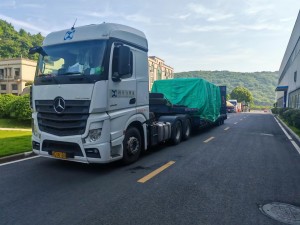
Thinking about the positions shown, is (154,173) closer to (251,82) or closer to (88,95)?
(88,95)

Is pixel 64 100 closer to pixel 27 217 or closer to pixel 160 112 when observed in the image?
pixel 27 217

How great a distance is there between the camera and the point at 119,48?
19.2 feet

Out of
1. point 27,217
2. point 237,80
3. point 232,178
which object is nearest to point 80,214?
point 27,217

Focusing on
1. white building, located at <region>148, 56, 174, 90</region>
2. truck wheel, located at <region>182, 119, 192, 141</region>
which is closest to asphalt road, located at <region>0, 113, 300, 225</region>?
truck wheel, located at <region>182, 119, 192, 141</region>

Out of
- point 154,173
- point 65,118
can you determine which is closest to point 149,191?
point 154,173

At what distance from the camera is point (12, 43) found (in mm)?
87125

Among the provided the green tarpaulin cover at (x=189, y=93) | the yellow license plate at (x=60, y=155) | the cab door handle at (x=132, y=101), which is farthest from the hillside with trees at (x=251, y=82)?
the yellow license plate at (x=60, y=155)

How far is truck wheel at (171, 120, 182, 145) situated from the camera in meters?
9.82

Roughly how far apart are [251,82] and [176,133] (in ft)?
624

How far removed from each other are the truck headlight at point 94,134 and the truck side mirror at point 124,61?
1.45m

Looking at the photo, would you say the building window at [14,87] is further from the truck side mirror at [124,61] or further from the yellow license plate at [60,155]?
the truck side mirror at [124,61]

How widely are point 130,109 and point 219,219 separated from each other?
3.69 metres

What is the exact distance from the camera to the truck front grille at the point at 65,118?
564cm

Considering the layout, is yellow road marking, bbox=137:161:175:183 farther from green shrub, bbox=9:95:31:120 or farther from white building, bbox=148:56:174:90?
white building, bbox=148:56:174:90
